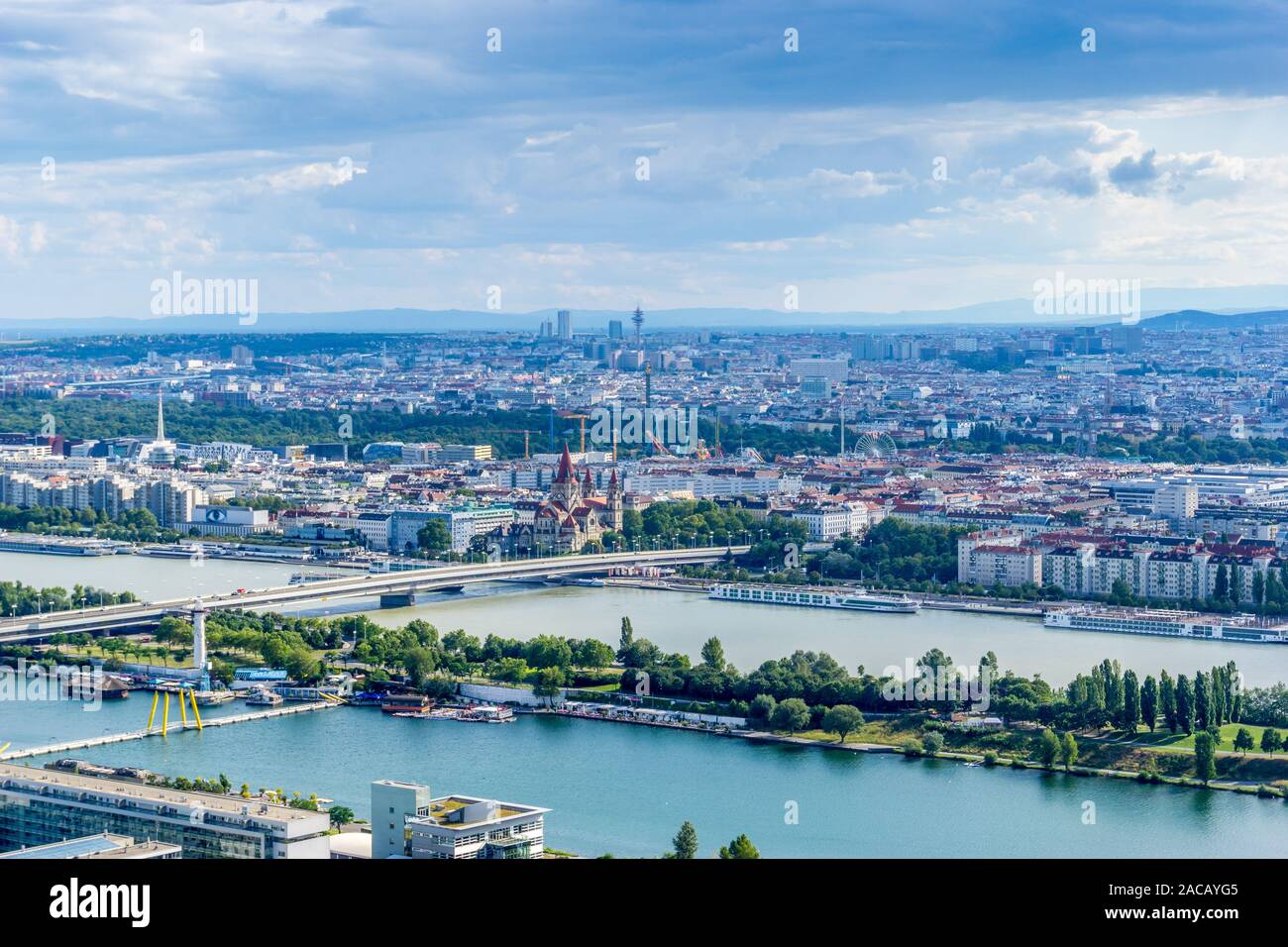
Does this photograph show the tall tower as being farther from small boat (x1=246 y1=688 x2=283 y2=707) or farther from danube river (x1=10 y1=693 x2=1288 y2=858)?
danube river (x1=10 y1=693 x2=1288 y2=858)

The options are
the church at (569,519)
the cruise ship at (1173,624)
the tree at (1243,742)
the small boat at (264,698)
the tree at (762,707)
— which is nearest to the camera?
the tree at (1243,742)

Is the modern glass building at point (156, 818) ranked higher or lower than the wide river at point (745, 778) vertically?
higher

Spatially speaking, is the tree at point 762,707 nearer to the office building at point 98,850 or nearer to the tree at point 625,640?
the tree at point 625,640

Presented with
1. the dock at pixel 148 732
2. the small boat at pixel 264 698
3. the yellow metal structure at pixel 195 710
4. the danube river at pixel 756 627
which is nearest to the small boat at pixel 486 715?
the dock at pixel 148 732

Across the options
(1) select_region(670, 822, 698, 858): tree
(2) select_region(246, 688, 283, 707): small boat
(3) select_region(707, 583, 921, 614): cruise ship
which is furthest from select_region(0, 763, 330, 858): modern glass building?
(3) select_region(707, 583, 921, 614): cruise ship

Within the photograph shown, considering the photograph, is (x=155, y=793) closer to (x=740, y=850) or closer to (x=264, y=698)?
(x=740, y=850)
